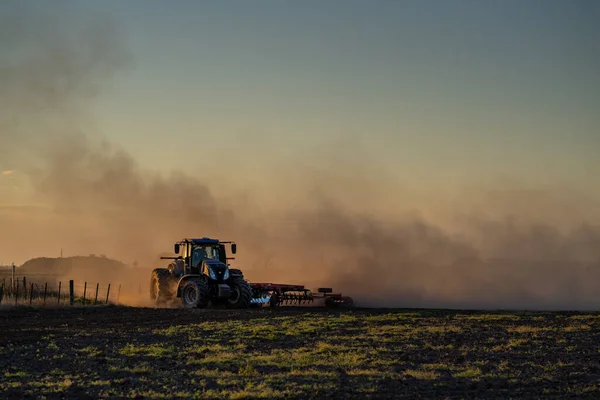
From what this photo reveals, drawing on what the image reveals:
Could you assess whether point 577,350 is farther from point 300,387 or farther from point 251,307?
point 251,307

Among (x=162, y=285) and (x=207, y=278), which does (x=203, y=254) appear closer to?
(x=207, y=278)

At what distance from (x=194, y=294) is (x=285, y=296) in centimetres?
815

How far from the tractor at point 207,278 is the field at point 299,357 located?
6.93 metres

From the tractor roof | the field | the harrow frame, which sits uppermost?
the tractor roof

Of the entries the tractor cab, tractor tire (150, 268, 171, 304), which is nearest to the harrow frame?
the tractor cab

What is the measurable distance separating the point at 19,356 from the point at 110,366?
149 inches

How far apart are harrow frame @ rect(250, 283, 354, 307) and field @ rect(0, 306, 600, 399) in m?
11.9

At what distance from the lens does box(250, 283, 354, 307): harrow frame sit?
155ft

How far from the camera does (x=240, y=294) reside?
42.6 m

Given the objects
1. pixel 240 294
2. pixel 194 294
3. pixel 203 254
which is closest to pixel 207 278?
pixel 194 294

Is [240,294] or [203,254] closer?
[240,294]

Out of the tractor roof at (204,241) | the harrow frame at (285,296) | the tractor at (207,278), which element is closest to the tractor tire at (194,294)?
the tractor at (207,278)

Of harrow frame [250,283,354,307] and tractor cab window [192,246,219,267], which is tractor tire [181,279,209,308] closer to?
tractor cab window [192,246,219,267]

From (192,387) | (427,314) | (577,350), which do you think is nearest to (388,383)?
(192,387)
